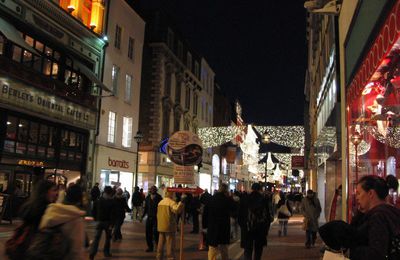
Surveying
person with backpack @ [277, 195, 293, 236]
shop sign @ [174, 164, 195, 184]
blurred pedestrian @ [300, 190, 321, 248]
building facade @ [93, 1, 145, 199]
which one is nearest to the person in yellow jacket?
shop sign @ [174, 164, 195, 184]

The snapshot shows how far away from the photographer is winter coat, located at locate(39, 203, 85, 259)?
4422 mm

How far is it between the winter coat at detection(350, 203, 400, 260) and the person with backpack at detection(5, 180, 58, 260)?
9.34 feet

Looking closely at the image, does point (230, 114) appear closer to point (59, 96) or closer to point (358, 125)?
point (59, 96)

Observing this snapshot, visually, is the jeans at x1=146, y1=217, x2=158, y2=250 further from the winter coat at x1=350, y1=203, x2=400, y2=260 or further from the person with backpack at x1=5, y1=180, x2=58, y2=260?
the winter coat at x1=350, y1=203, x2=400, y2=260

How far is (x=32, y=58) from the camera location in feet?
70.8

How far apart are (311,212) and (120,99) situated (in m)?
17.4

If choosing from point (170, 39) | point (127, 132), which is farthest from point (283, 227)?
point (170, 39)

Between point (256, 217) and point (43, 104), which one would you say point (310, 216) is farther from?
point (43, 104)

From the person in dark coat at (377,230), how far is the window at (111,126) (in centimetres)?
2569

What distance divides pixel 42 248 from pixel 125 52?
27.3 meters

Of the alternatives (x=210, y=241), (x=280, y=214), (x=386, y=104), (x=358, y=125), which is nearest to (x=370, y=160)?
(x=358, y=125)

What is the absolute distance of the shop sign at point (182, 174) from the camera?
427 inches

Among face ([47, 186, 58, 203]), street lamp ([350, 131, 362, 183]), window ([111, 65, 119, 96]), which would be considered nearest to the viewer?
face ([47, 186, 58, 203])

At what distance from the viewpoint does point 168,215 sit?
11.4m
